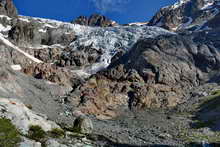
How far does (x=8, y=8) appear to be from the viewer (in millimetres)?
186500

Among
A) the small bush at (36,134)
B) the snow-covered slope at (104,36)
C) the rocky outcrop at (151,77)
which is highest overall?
the snow-covered slope at (104,36)

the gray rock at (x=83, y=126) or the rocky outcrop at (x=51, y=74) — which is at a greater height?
the rocky outcrop at (x=51, y=74)

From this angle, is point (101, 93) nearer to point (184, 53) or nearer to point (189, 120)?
point (189, 120)

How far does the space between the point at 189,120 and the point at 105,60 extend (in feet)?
262

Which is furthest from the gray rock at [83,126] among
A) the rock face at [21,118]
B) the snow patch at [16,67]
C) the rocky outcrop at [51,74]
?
the snow patch at [16,67]

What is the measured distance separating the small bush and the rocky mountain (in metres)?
0.04

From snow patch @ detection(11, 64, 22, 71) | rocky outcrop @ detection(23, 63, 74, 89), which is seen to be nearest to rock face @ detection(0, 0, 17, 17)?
snow patch @ detection(11, 64, 22, 71)

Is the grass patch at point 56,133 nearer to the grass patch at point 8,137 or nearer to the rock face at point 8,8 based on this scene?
the grass patch at point 8,137

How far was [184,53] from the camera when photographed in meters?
111

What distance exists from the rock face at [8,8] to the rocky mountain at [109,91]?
2386cm

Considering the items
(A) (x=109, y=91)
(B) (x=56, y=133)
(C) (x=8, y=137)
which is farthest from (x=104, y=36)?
(C) (x=8, y=137)

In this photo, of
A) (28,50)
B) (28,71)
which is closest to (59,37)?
(28,50)

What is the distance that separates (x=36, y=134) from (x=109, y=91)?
2194 inches

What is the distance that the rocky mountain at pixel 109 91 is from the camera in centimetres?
3484
